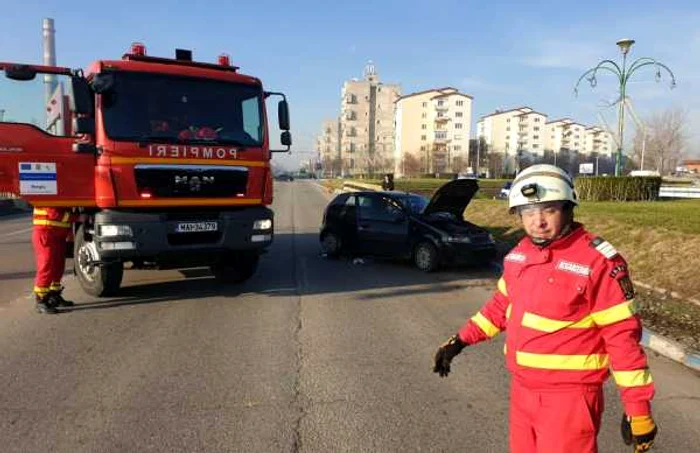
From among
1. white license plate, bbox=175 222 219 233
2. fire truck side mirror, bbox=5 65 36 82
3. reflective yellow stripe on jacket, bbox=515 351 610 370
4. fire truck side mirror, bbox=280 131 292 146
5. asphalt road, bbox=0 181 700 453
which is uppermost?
fire truck side mirror, bbox=5 65 36 82

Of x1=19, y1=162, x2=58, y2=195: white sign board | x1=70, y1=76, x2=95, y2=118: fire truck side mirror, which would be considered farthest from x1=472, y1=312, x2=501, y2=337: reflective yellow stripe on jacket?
x1=19, y1=162, x2=58, y2=195: white sign board

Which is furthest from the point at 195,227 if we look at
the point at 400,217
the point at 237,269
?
Result: the point at 400,217

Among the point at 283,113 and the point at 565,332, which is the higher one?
the point at 283,113

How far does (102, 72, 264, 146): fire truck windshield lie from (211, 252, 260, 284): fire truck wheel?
1922mm

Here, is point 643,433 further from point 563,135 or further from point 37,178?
point 563,135

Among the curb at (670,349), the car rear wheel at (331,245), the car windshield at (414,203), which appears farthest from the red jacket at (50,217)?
the curb at (670,349)

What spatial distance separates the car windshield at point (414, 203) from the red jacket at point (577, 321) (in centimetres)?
889

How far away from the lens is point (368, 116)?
13538cm

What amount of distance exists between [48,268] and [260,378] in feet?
13.2

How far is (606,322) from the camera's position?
2279 millimetres

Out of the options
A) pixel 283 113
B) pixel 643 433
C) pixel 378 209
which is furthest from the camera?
pixel 378 209

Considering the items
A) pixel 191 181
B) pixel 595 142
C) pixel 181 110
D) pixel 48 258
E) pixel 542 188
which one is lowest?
pixel 48 258

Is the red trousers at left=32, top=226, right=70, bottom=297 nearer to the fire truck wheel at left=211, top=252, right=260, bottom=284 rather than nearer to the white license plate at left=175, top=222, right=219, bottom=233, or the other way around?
the white license plate at left=175, top=222, right=219, bottom=233

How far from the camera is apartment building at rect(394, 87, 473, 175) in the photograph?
116 metres
